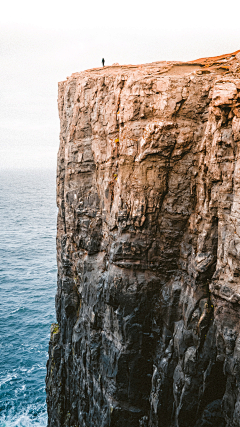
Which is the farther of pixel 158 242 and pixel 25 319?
pixel 25 319

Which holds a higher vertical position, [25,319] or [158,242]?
[158,242]

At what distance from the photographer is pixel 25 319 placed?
48.5m

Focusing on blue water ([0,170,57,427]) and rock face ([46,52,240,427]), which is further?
blue water ([0,170,57,427])

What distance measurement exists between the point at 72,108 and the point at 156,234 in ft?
39.9

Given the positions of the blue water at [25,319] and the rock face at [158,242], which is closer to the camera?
the rock face at [158,242]

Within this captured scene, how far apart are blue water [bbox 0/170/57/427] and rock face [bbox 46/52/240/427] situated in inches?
544

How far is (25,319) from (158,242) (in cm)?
3458

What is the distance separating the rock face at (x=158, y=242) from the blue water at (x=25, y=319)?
13813 millimetres

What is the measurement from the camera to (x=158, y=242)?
20641 millimetres

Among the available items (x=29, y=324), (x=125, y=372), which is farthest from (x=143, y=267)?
(x=29, y=324)

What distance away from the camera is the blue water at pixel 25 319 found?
36.6 meters

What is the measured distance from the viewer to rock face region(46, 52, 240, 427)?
1688cm

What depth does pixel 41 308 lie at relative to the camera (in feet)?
169

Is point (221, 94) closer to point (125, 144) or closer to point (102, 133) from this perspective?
point (125, 144)
